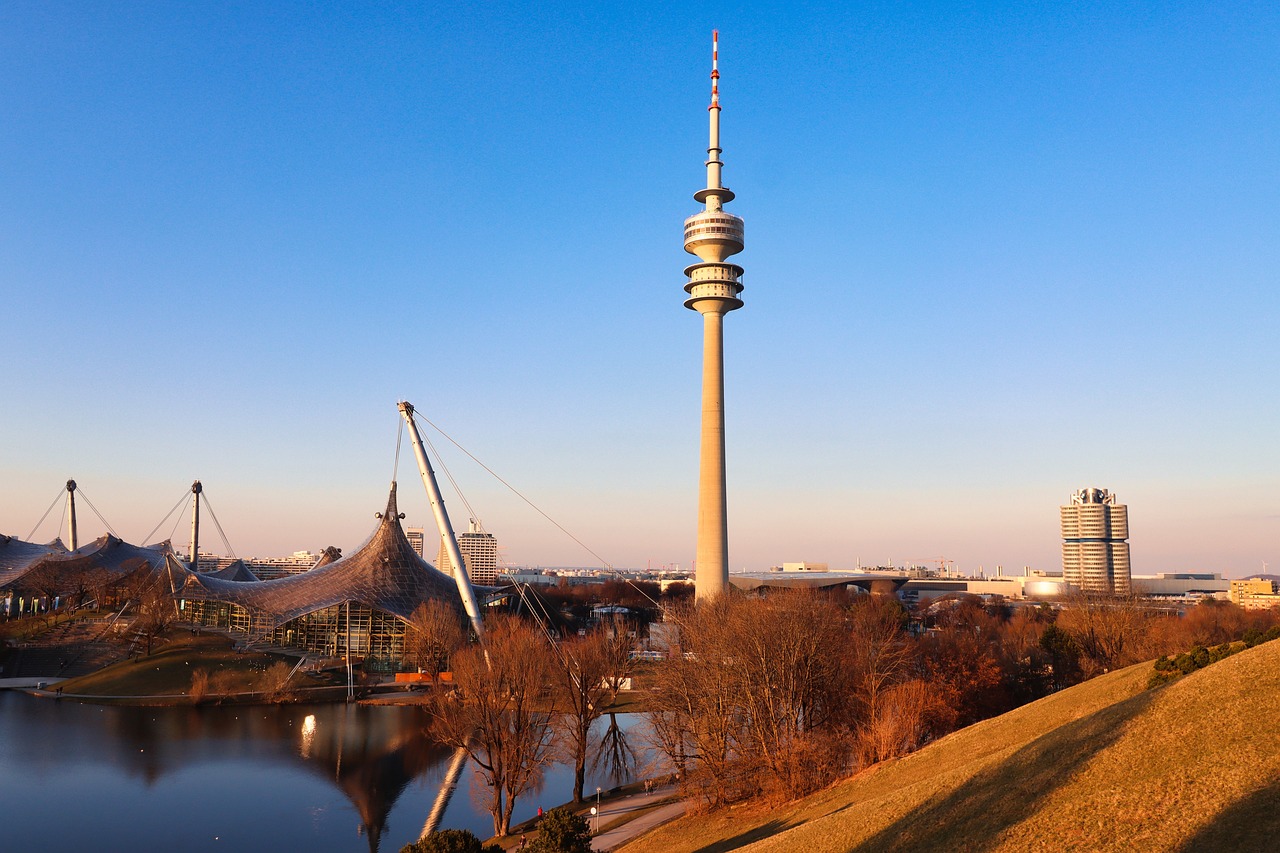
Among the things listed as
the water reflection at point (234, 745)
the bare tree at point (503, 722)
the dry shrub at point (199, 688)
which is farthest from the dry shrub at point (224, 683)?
the bare tree at point (503, 722)

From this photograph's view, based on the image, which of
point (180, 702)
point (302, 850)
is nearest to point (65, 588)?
point (180, 702)

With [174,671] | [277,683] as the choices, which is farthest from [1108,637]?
[174,671]

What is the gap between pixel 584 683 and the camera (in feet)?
105

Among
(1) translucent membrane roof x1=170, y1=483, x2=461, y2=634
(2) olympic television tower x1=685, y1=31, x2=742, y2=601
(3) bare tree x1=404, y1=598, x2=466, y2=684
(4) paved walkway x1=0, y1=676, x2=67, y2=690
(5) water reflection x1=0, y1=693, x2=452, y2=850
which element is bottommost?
(4) paved walkway x1=0, y1=676, x2=67, y2=690

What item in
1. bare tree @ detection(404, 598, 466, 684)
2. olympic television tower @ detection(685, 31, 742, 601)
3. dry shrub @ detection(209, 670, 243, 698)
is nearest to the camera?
dry shrub @ detection(209, 670, 243, 698)

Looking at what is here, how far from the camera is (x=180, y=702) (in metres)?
46.5

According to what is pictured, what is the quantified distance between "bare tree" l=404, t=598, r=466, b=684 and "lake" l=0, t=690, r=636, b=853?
7.69 meters

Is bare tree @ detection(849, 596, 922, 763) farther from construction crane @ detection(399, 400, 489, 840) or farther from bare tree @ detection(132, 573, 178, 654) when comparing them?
bare tree @ detection(132, 573, 178, 654)

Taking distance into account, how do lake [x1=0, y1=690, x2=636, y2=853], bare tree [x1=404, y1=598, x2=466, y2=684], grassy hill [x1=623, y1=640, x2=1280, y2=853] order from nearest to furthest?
grassy hill [x1=623, y1=640, x2=1280, y2=853] < lake [x1=0, y1=690, x2=636, y2=853] < bare tree [x1=404, y1=598, x2=466, y2=684]

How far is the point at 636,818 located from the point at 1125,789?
1685cm

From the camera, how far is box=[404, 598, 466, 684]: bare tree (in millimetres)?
51938

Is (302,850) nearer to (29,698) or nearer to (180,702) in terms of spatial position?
(180,702)

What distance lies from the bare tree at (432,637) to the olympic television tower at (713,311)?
2169cm

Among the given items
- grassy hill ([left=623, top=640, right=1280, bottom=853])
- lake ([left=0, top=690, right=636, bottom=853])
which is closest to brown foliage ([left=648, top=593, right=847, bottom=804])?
lake ([left=0, top=690, right=636, bottom=853])
